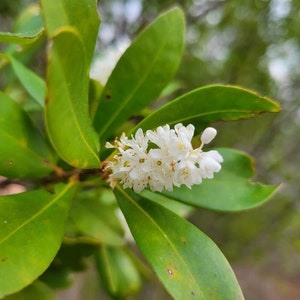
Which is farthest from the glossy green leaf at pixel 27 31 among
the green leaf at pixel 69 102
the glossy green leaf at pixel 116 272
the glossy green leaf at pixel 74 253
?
the glossy green leaf at pixel 116 272

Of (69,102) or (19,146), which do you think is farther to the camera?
(19,146)

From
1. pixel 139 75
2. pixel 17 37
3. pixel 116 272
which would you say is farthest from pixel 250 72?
pixel 17 37

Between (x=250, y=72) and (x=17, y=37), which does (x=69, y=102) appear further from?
(x=250, y=72)

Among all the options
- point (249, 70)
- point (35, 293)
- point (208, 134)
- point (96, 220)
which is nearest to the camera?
point (208, 134)

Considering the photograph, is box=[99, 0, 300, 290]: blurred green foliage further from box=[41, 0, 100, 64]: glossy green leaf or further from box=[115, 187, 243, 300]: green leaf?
box=[115, 187, 243, 300]: green leaf

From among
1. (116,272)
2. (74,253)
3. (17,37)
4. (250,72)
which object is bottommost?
(116,272)

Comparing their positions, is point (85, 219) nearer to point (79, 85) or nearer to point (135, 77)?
point (135, 77)

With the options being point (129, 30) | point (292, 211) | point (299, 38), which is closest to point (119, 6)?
point (129, 30)
